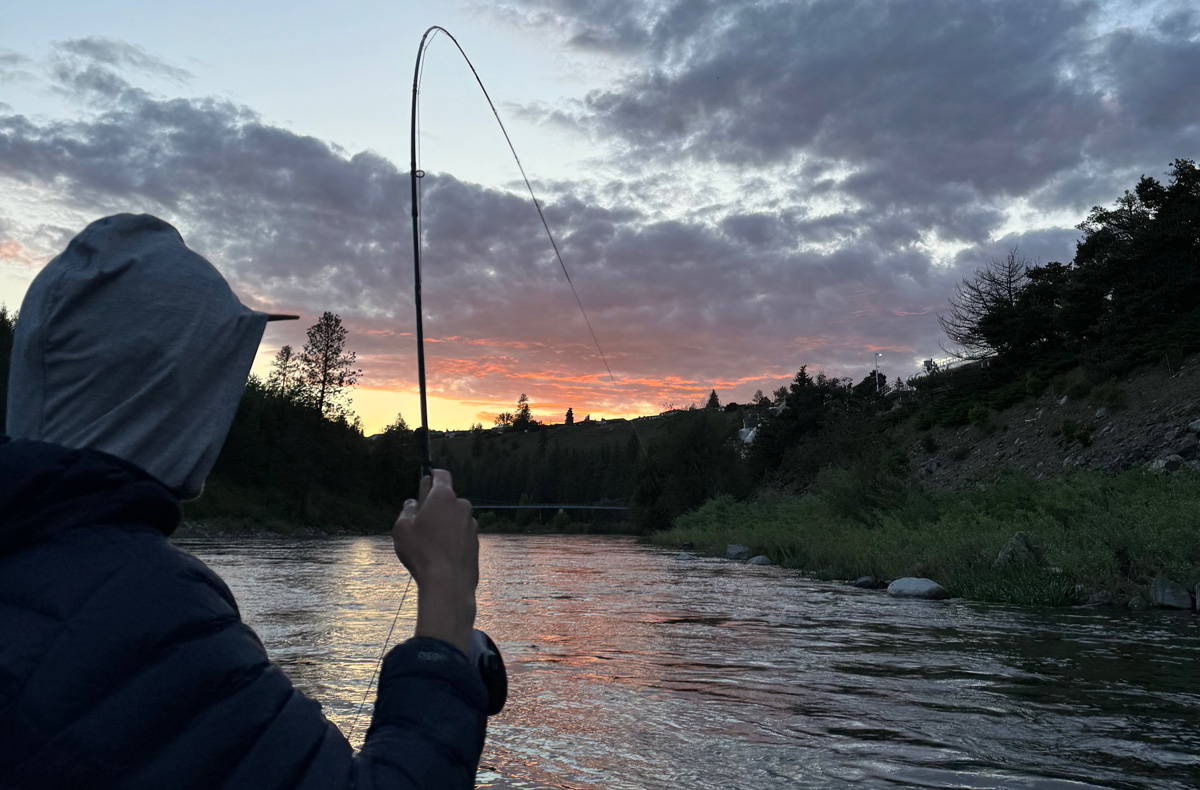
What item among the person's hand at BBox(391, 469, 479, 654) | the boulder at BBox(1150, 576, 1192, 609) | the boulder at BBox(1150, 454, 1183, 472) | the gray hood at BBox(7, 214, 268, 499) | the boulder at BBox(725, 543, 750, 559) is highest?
the boulder at BBox(1150, 454, 1183, 472)

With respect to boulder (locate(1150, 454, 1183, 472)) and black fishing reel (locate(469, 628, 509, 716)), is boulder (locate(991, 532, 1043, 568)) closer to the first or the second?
boulder (locate(1150, 454, 1183, 472))

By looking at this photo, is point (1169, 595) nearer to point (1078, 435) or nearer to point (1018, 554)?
point (1018, 554)

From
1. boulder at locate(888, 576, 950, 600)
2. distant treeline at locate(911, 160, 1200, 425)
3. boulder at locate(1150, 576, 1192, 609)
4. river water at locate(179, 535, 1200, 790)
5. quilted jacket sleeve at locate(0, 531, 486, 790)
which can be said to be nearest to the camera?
quilted jacket sleeve at locate(0, 531, 486, 790)

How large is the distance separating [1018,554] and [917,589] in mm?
1456

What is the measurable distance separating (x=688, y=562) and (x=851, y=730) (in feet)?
60.5

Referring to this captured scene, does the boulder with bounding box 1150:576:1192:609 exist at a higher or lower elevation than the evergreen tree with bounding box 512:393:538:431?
lower

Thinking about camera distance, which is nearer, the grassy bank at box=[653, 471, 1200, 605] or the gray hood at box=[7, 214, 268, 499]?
the gray hood at box=[7, 214, 268, 499]

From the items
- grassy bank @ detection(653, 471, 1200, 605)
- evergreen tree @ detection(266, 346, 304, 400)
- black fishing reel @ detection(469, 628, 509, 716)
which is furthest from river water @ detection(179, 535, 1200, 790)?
evergreen tree @ detection(266, 346, 304, 400)

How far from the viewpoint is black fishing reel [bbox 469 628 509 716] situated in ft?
4.09

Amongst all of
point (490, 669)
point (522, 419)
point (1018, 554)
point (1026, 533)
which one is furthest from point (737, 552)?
point (490, 669)

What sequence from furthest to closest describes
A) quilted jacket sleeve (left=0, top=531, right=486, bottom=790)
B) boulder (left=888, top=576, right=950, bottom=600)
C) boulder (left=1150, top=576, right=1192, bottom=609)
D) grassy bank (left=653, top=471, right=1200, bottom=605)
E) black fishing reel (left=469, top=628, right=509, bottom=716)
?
boulder (left=888, top=576, right=950, bottom=600)
grassy bank (left=653, top=471, right=1200, bottom=605)
boulder (left=1150, top=576, right=1192, bottom=609)
black fishing reel (left=469, top=628, right=509, bottom=716)
quilted jacket sleeve (left=0, top=531, right=486, bottom=790)

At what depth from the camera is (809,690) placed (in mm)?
6418

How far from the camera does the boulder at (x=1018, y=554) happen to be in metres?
12.4

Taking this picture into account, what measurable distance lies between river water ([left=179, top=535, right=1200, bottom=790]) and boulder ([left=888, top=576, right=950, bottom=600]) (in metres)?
0.61
